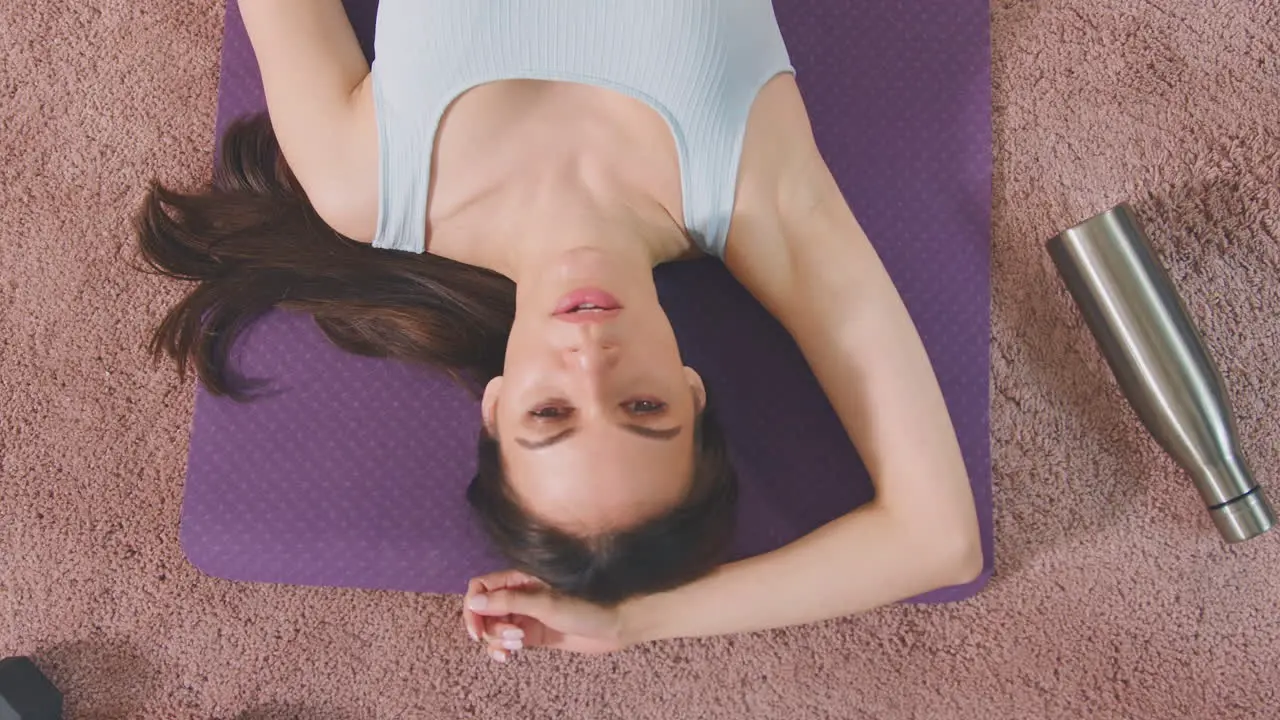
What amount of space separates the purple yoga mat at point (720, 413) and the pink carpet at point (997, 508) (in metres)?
0.12

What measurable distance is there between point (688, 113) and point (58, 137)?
92 centimetres

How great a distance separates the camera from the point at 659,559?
76 cm

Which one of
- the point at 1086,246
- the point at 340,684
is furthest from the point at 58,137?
the point at 1086,246

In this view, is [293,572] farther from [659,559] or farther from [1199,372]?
[1199,372]

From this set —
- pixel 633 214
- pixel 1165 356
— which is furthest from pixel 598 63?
pixel 1165 356

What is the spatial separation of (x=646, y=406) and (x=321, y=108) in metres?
0.48

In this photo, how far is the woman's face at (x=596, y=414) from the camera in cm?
69

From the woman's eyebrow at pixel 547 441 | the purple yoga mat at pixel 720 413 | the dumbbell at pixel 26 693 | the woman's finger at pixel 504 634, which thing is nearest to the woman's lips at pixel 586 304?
the woman's eyebrow at pixel 547 441

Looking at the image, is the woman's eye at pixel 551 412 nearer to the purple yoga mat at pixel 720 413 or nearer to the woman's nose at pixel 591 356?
the woman's nose at pixel 591 356

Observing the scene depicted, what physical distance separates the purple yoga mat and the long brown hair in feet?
0.12

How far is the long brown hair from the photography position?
33.4 inches

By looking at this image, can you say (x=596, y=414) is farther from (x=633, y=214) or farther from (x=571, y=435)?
(x=633, y=214)

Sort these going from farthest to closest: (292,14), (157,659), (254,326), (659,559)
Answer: (157,659) → (254,326) → (292,14) → (659,559)

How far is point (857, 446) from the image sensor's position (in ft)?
2.85
